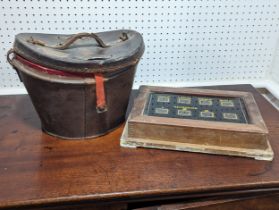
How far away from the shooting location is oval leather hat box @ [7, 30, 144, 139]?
27.1 inches

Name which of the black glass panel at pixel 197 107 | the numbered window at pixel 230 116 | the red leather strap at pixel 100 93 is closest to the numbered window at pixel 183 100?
the black glass panel at pixel 197 107

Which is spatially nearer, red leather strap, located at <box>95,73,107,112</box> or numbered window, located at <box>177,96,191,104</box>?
red leather strap, located at <box>95,73,107,112</box>

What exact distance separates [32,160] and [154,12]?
61 centimetres

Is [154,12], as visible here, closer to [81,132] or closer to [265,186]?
[81,132]

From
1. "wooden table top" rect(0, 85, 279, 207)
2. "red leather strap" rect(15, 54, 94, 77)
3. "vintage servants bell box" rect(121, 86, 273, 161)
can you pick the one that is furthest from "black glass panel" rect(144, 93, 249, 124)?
"red leather strap" rect(15, 54, 94, 77)

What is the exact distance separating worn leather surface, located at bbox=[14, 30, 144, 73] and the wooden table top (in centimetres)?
22

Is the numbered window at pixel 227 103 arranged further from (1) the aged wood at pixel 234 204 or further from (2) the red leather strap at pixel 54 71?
(2) the red leather strap at pixel 54 71

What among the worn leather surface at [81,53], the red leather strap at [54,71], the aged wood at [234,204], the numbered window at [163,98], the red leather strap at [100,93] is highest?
the worn leather surface at [81,53]

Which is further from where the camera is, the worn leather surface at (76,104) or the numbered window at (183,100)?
the numbered window at (183,100)

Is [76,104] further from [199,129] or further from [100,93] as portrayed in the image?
[199,129]

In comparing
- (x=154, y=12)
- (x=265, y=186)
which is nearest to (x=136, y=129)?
(x=265, y=186)

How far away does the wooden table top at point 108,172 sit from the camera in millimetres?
640

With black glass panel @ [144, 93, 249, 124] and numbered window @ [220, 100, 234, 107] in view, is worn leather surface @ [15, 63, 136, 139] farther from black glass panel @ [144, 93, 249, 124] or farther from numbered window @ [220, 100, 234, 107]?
numbered window @ [220, 100, 234, 107]

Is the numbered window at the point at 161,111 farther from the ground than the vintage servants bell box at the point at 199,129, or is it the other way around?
the numbered window at the point at 161,111
